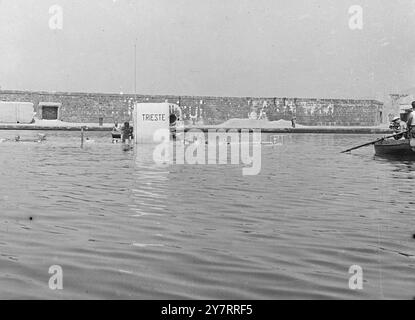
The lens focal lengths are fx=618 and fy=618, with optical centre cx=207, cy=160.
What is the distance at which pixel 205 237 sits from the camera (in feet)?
25.6

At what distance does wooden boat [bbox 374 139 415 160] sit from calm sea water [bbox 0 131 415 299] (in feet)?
27.1

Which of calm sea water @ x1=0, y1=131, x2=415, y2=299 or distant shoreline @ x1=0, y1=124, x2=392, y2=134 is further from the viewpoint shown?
distant shoreline @ x1=0, y1=124, x2=392, y2=134

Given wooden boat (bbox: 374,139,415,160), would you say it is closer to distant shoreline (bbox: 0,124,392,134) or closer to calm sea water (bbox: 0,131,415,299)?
calm sea water (bbox: 0,131,415,299)

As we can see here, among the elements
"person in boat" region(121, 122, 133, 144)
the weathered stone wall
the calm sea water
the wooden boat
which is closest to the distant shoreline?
the weathered stone wall

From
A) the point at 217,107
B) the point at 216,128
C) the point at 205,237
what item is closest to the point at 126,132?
the point at 205,237

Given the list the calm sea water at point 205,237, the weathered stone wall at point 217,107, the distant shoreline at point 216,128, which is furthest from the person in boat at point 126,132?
the weathered stone wall at point 217,107

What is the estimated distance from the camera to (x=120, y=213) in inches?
384

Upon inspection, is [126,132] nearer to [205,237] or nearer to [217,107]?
[205,237]

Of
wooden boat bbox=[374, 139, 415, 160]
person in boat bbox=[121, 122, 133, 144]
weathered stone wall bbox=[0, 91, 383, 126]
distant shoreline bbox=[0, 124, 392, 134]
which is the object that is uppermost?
weathered stone wall bbox=[0, 91, 383, 126]

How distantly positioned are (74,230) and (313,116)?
6819cm

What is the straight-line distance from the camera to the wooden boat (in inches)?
906

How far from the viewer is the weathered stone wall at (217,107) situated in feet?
223

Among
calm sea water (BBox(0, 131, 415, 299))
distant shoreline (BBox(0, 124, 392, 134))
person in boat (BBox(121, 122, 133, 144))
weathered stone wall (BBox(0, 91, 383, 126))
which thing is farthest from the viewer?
weathered stone wall (BBox(0, 91, 383, 126))

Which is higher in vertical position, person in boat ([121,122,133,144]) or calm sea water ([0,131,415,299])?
person in boat ([121,122,133,144])
